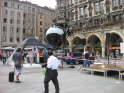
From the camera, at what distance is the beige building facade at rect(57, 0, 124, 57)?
40500mm

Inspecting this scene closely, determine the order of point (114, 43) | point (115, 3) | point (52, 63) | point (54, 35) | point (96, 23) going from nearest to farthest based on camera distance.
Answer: point (52, 63), point (54, 35), point (115, 3), point (114, 43), point (96, 23)

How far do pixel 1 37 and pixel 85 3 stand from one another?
2971cm

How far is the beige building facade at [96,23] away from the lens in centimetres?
4050

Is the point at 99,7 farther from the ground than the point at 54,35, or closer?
farther from the ground

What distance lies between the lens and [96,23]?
4438 centimetres

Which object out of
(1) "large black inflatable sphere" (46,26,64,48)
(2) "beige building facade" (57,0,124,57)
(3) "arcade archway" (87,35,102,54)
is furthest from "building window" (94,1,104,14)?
(1) "large black inflatable sphere" (46,26,64,48)

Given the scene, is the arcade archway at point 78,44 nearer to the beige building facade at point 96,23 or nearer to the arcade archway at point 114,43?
the beige building facade at point 96,23

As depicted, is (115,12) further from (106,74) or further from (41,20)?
(41,20)

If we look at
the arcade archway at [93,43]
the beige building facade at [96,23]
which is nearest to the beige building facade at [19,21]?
the beige building facade at [96,23]

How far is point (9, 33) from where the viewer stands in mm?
68812

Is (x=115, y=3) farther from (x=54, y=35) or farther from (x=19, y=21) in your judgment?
(x=19, y=21)

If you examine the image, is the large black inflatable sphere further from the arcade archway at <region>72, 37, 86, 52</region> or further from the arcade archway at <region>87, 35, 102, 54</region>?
the arcade archway at <region>72, 37, 86, 52</region>

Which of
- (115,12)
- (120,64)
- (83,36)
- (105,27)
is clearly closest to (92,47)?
(83,36)

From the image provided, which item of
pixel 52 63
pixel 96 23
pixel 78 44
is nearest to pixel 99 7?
pixel 96 23
